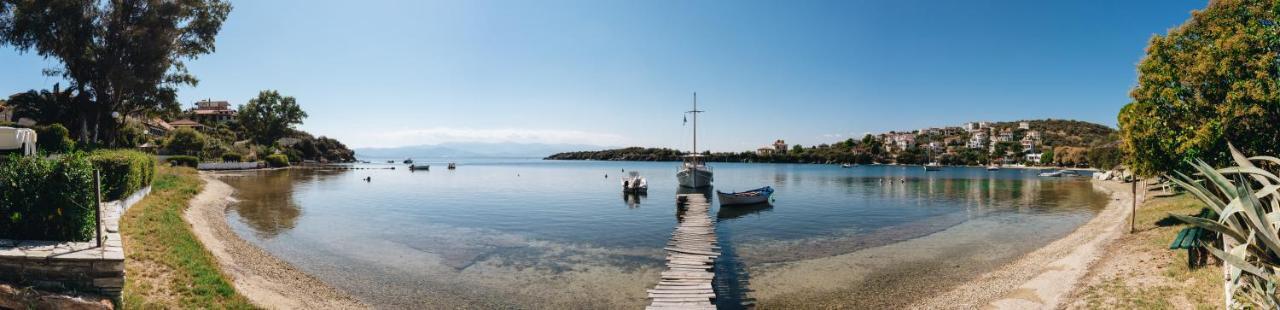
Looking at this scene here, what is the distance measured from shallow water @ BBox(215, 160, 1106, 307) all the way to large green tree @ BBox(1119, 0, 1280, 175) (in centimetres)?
653

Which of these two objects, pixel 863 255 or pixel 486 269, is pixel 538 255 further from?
pixel 863 255

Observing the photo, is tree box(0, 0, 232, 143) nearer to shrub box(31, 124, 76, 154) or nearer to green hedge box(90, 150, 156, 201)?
shrub box(31, 124, 76, 154)

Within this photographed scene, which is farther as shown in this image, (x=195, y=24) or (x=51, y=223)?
(x=195, y=24)

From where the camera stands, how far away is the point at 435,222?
29.6 meters

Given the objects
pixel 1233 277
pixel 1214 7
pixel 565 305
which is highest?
pixel 1214 7

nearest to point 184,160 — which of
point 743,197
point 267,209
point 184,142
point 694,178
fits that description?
point 184,142

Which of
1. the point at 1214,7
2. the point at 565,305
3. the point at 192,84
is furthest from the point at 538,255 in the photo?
the point at 192,84

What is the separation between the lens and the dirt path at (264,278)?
1234cm

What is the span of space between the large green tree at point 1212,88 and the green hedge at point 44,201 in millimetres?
26063

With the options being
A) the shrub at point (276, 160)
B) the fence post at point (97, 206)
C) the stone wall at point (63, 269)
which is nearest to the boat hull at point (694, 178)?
the fence post at point (97, 206)

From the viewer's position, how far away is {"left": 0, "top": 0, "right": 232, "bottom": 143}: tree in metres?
30.9

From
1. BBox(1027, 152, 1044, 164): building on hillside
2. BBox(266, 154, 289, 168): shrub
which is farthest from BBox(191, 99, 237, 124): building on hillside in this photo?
BBox(1027, 152, 1044, 164): building on hillside

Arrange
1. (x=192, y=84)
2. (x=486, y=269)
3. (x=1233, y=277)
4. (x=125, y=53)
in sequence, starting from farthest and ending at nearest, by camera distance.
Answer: (x=192, y=84) < (x=125, y=53) < (x=486, y=269) < (x=1233, y=277)

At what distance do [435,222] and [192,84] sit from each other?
27683mm
